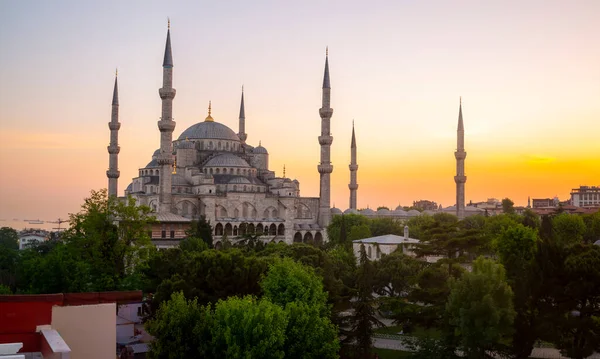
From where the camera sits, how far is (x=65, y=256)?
20.5 m

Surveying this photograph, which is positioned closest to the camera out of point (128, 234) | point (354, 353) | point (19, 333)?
point (19, 333)

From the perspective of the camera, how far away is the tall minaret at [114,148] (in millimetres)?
45719

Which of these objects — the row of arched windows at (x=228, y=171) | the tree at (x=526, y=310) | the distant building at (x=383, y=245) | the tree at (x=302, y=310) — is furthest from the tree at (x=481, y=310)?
the row of arched windows at (x=228, y=171)

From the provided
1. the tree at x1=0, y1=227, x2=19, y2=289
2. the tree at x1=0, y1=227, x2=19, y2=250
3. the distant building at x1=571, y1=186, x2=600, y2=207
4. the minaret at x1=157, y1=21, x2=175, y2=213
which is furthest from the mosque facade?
the distant building at x1=571, y1=186, x2=600, y2=207

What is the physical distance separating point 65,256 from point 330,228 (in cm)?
2793

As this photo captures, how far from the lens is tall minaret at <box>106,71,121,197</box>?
45719 mm

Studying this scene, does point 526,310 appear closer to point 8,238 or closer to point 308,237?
point 308,237

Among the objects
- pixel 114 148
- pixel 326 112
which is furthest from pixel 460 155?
pixel 114 148

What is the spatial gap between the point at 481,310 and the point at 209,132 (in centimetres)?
4127

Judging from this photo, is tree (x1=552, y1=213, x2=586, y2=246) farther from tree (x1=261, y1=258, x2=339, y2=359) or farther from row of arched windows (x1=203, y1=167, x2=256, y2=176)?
tree (x1=261, y1=258, x2=339, y2=359)

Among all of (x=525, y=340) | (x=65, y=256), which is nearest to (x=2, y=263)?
(x=65, y=256)

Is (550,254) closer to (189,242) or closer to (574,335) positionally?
(574,335)

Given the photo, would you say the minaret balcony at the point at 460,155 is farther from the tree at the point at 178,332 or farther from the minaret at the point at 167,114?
the tree at the point at 178,332

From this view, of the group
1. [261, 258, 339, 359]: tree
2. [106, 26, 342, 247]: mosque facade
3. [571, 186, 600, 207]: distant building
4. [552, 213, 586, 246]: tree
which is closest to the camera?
[261, 258, 339, 359]: tree
